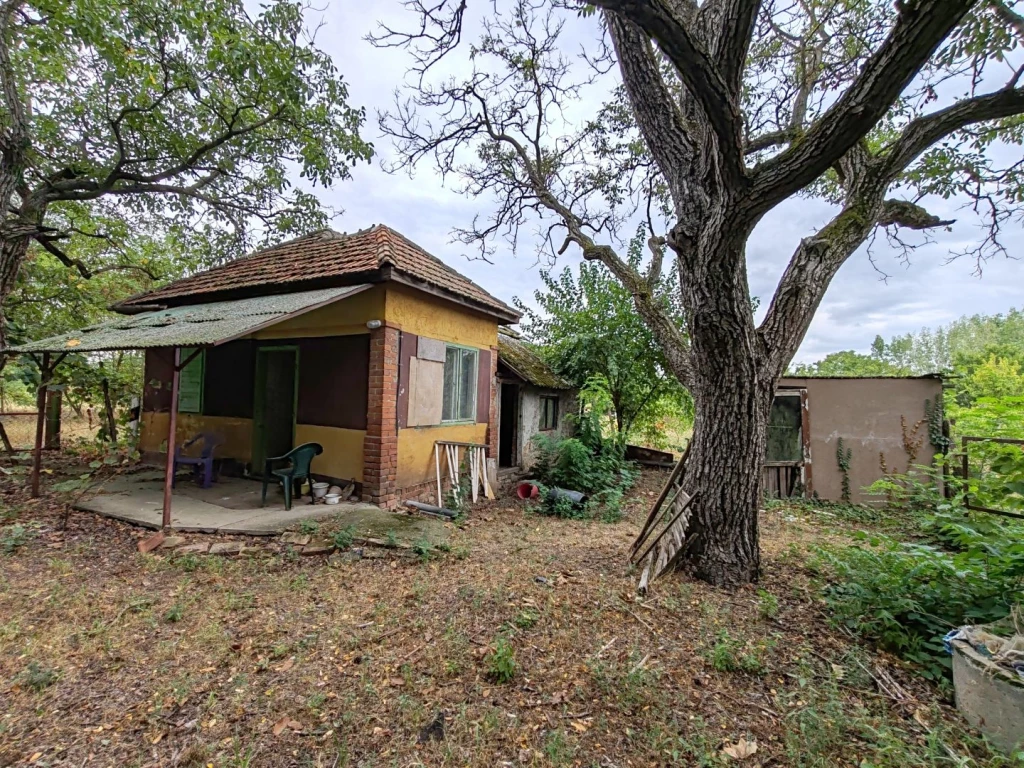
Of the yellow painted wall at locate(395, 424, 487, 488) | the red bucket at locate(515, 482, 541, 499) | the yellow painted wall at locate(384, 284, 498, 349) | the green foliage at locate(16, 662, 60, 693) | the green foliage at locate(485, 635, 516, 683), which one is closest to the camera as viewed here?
the green foliage at locate(16, 662, 60, 693)

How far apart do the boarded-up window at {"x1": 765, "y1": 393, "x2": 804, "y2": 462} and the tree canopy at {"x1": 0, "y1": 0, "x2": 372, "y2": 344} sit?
9.65 m

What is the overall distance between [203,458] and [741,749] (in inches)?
297

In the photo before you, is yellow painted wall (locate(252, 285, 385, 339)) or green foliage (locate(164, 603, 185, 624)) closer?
green foliage (locate(164, 603, 185, 624))

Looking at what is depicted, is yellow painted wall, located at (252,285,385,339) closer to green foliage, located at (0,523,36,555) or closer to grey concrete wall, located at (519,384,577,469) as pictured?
green foliage, located at (0,523,36,555)

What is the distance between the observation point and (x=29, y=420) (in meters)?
12.8

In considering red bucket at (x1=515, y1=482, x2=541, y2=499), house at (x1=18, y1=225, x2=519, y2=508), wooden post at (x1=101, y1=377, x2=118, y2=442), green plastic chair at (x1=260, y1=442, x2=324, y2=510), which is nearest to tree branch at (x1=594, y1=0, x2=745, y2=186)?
house at (x1=18, y1=225, x2=519, y2=508)

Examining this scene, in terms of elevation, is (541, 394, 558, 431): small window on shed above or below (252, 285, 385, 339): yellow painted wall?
below

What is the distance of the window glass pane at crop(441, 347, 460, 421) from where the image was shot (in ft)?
24.3

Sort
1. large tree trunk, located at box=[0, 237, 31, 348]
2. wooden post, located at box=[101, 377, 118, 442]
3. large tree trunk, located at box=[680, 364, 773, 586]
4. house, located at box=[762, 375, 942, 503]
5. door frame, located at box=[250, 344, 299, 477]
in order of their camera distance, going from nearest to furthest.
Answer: large tree trunk, located at box=[680, 364, 773, 586] → large tree trunk, located at box=[0, 237, 31, 348] → door frame, located at box=[250, 344, 299, 477] → house, located at box=[762, 375, 942, 503] → wooden post, located at box=[101, 377, 118, 442]

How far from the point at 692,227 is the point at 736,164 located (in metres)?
0.69

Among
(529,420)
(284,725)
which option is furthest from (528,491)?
(284,725)

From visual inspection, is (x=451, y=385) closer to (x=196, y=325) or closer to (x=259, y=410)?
(x=259, y=410)

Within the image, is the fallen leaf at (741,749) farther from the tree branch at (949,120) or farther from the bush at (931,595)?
the tree branch at (949,120)

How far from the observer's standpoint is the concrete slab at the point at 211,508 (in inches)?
201
